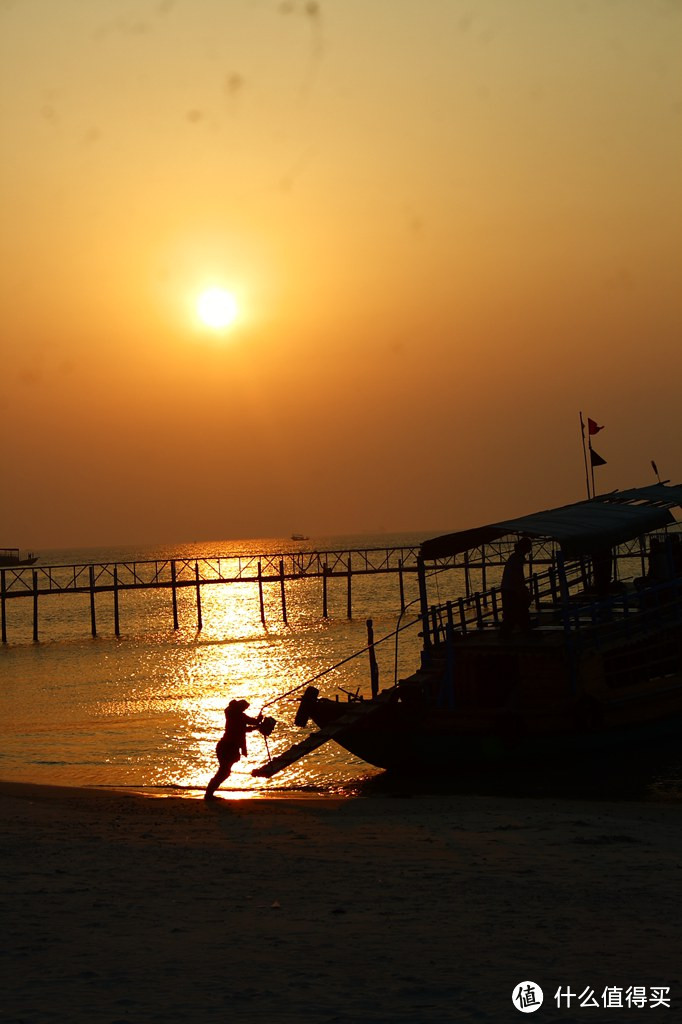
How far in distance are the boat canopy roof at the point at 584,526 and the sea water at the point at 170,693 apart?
396 cm

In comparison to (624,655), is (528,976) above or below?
below

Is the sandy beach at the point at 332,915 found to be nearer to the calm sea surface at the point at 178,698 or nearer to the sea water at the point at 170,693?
the sea water at the point at 170,693

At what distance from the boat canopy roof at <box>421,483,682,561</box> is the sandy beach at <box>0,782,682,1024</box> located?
5.15 m

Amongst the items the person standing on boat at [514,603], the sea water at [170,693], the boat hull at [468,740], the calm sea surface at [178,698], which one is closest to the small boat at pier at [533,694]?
the boat hull at [468,740]

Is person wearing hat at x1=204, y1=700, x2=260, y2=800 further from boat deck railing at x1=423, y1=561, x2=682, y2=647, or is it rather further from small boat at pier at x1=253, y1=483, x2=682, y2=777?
boat deck railing at x1=423, y1=561, x2=682, y2=647

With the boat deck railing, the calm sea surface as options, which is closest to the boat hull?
the calm sea surface

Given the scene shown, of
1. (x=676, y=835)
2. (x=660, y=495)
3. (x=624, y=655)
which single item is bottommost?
(x=676, y=835)

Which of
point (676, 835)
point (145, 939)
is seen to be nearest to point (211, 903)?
point (145, 939)

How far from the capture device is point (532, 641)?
62.7 feet

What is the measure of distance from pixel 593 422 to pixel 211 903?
88.7ft

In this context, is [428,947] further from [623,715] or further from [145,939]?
[623,715]
